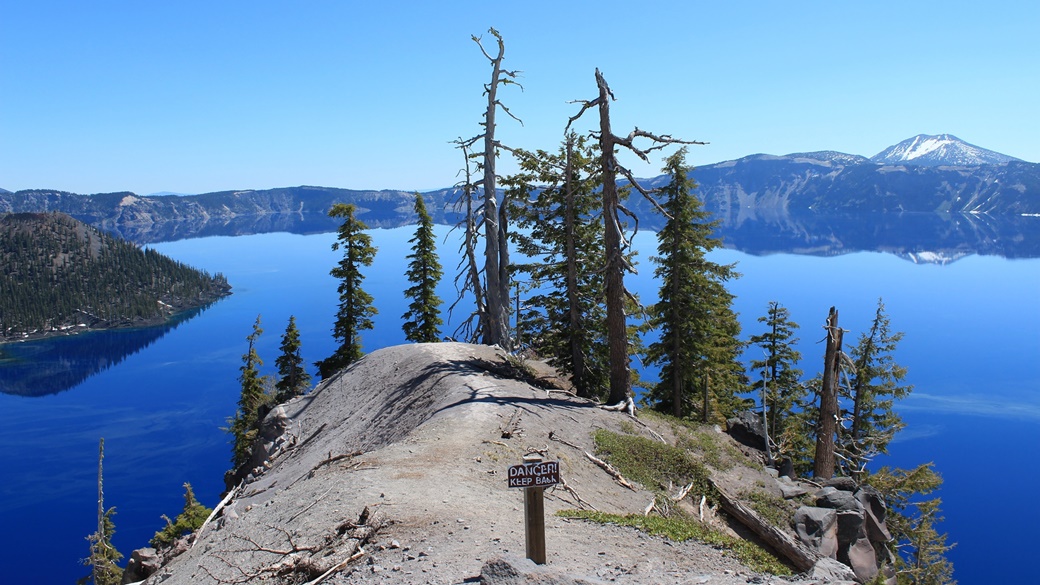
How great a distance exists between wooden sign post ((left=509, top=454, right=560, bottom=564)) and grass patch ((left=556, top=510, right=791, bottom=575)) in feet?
10.8

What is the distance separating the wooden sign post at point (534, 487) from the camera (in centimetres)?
796

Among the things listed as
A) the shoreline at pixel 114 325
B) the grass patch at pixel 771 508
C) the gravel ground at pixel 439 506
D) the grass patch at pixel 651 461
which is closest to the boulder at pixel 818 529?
the grass patch at pixel 771 508

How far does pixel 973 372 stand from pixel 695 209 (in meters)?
81.6

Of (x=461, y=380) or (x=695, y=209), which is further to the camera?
(x=695, y=209)

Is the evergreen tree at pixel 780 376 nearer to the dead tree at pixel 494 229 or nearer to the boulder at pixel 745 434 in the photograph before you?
the boulder at pixel 745 434

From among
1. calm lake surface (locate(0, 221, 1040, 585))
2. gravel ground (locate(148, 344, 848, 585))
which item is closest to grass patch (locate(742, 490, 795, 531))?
gravel ground (locate(148, 344, 848, 585))

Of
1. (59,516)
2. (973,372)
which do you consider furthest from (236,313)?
(973,372)

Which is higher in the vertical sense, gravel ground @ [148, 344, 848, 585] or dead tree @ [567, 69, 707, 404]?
dead tree @ [567, 69, 707, 404]

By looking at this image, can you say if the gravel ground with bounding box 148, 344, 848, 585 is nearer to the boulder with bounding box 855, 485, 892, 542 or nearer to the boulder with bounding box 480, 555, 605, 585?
the boulder with bounding box 480, 555, 605, 585

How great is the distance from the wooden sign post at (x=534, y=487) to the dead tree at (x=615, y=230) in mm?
12155

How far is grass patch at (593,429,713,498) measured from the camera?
15.2 meters

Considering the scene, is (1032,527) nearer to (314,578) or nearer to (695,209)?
(695,209)

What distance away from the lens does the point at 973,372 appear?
3504 inches

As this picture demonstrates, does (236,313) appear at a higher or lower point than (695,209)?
lower
